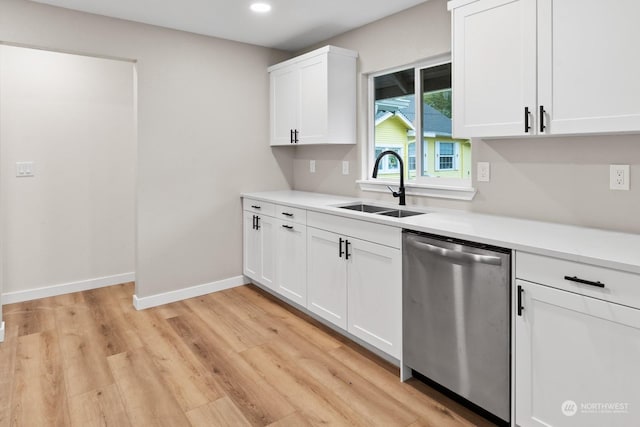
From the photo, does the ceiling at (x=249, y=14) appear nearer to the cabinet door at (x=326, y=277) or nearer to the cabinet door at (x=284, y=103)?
the cabinet door at (x=284, y=103)

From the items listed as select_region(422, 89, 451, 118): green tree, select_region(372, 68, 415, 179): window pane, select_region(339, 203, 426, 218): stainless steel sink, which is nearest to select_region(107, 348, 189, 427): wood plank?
select_region(339, 203, 426, 218): stainless steel sink

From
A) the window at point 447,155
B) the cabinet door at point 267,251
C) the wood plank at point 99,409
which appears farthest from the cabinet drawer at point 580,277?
the cabinet door at point 267,251

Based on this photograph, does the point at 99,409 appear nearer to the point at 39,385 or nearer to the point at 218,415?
the point at 39,385

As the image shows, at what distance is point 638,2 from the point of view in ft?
5.46

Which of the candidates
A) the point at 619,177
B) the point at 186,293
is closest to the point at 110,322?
the point at 186,293

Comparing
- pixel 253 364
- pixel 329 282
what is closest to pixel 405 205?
pixel 329 282

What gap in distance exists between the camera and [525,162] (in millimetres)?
2383

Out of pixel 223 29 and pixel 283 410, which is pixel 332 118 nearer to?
pixel 223 29

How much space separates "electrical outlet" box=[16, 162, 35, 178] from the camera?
11.8ft

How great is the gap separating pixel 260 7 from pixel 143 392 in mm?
2660

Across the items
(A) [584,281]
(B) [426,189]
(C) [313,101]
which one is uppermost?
(C) [313,101]

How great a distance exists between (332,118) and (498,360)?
2235 mm

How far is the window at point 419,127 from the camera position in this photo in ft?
9.61

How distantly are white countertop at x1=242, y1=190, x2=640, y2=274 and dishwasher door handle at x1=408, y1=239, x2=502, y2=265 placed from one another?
68 millimetres
